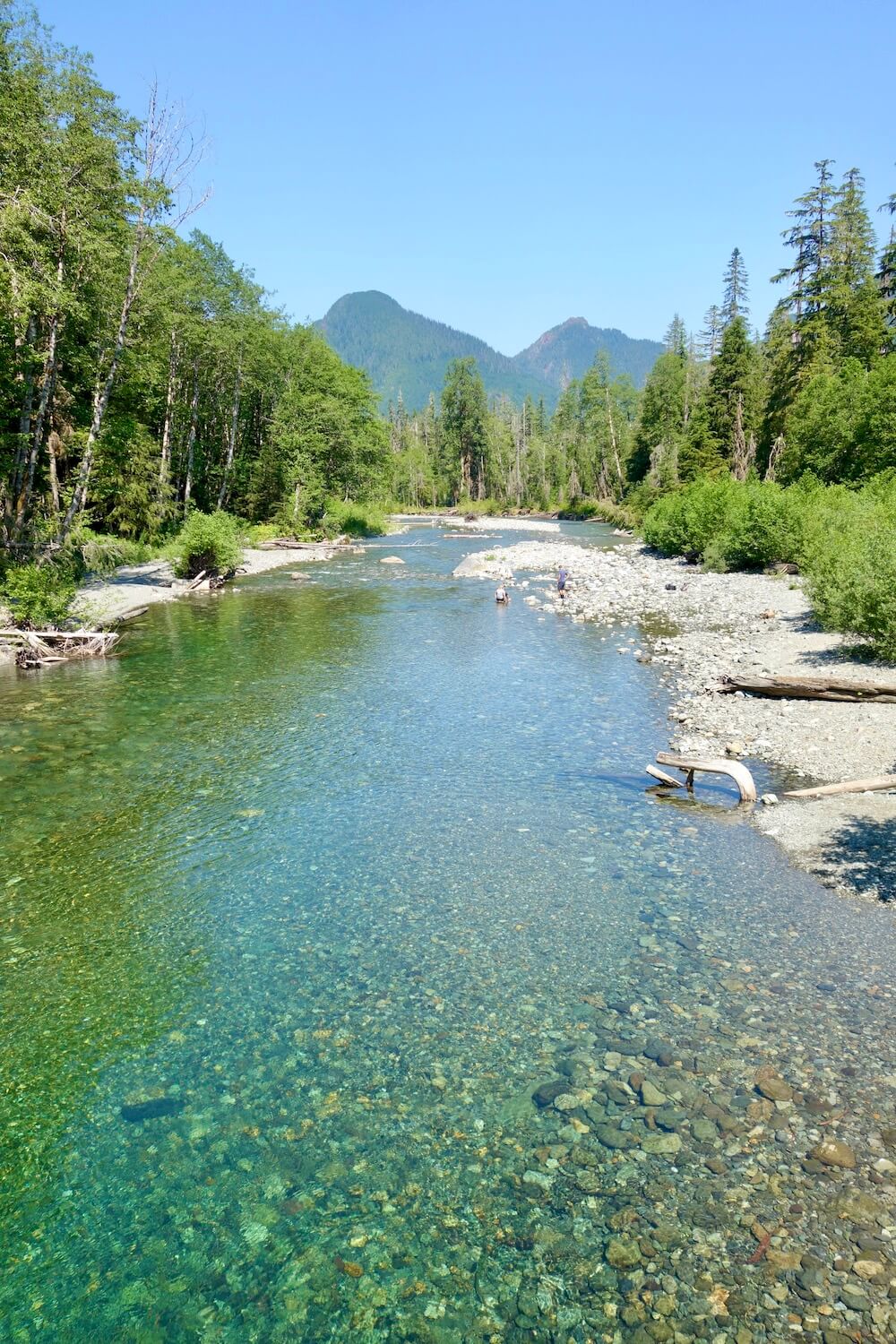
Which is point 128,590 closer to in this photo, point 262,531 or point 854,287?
point 262,531

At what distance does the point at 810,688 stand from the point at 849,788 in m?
4.93

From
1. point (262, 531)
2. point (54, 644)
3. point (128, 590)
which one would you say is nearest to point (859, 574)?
point (54, 644)

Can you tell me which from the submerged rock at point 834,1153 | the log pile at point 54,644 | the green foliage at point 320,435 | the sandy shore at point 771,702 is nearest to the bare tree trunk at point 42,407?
the log pile at point 54,644

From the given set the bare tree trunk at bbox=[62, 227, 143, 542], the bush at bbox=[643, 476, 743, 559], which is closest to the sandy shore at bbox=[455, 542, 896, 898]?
the bush at bbox=[643, 476, 743, 559]

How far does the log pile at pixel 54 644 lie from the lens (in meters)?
21.6

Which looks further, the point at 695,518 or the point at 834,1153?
the point at 695,518

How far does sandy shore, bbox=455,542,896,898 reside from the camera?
35.5ft

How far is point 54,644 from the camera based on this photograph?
2267cm

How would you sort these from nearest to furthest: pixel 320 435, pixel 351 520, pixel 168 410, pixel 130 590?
pixel 130 590, pixel 168 410, pixel 320 435, pixel 351 520

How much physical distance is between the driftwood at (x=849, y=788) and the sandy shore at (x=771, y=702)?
151 mm

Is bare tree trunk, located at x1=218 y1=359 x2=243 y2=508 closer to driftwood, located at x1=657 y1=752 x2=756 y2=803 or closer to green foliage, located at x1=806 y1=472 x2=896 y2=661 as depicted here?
green foliage, located at x1=806 y1=472 x2=896 y2=661

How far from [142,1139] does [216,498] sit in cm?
5669

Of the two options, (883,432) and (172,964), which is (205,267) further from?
(172,964)

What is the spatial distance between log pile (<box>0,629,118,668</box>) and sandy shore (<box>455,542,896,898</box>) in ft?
52.8
